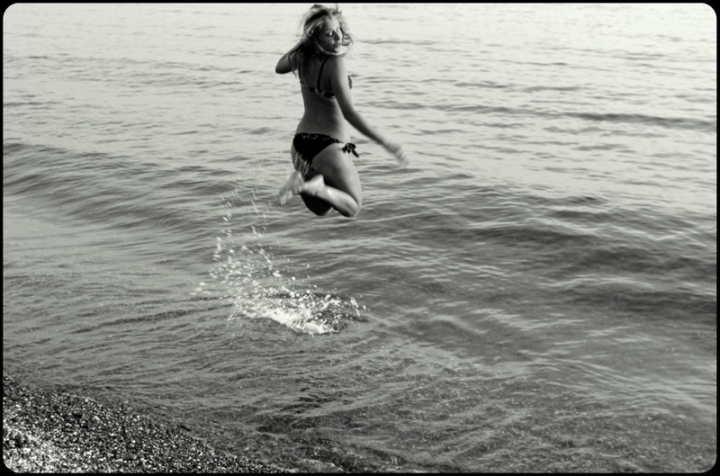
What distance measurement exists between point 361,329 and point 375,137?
119 inches

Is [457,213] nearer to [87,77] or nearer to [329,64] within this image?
[329,64]

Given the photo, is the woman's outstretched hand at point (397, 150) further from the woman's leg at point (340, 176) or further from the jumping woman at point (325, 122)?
the woman's leg at point (340, 176)

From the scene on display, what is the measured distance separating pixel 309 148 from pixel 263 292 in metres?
3.34

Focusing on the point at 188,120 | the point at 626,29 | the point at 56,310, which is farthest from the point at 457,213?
the point at 626,29

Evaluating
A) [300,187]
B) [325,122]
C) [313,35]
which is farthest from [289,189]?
[313,35]

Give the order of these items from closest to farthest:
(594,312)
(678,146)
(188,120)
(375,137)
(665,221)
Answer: (375,137) → (594,312) → (665,221) → (678,146) → (188,120)

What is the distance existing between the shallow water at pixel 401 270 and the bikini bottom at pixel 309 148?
198 centimetres

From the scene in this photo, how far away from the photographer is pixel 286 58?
6.67 meters

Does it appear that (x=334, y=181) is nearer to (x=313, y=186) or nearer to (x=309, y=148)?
(x=309, y=148)

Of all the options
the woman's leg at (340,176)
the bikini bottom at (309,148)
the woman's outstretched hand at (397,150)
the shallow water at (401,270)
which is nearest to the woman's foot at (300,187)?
the woman's leg at (340,176)

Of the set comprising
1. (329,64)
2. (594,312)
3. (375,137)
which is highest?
(329,64)

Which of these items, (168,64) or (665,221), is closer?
(665,221)

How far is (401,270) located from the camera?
1059 cm

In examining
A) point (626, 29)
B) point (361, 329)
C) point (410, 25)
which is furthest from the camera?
point (410, 25)
